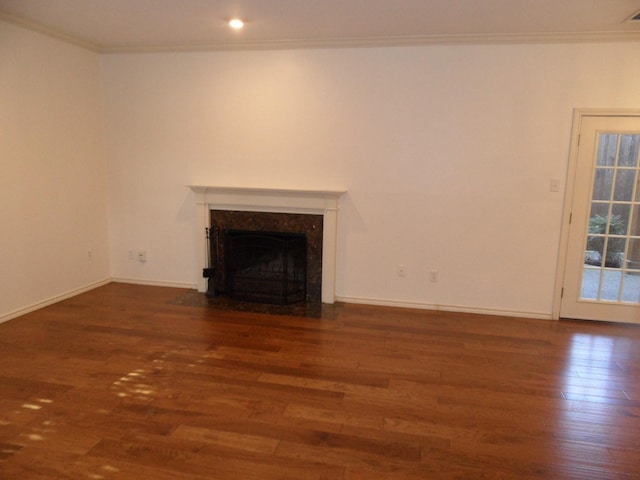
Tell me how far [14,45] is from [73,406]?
9.95 feet

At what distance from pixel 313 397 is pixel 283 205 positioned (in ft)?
6.96

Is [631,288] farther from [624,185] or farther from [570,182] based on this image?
[570,182]

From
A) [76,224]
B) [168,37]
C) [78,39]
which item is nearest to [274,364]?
[76,224]

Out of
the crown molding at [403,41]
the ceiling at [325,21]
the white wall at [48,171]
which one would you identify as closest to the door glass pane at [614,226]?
the crown molding at [403,41]

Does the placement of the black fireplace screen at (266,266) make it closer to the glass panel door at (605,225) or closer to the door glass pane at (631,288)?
the glass panel door at (605,225)

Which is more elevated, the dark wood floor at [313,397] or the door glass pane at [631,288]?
the door glass pane at [631,288]

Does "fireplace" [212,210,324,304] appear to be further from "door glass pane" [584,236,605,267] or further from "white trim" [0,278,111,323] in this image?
"door glass pane" [584,236,605,267]

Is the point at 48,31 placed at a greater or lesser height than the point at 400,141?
greater

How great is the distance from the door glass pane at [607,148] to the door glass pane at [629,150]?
5 centimetres

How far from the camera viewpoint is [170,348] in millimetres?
3102

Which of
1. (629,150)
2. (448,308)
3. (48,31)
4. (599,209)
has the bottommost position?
(448,308)

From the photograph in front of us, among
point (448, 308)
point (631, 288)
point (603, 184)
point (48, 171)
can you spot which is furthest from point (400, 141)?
point (48, 171)

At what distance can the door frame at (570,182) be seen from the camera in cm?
355

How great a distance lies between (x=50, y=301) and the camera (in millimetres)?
4004
